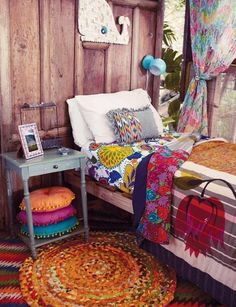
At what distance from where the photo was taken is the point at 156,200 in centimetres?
221

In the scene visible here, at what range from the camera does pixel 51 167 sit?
2469mm

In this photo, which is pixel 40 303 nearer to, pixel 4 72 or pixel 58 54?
pixel 4 72

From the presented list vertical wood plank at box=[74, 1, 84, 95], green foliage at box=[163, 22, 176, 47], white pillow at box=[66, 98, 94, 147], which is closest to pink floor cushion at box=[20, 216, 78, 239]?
white pillow at box=[66, 98, 94, 147]

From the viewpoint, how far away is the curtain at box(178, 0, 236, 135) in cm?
318

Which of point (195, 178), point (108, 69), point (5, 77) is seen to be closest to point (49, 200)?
point (5, 77)

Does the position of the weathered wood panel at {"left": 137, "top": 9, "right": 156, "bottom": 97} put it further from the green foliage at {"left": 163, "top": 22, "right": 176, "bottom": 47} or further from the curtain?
the green foliage at {"left": 163, "top": 22, "right": 176, "bottom": 47}

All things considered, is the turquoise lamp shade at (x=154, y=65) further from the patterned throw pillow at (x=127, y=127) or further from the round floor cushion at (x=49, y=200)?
the round floor cushion at (x=49, y=200)

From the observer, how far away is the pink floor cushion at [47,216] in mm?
2562

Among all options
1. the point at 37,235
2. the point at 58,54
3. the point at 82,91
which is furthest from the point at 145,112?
the point at 37,235

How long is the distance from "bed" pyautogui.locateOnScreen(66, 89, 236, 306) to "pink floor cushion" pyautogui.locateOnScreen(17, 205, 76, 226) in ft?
1.01

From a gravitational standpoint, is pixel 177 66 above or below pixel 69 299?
above

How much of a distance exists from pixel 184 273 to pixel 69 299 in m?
0.70

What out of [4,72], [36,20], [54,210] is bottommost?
[54,210]

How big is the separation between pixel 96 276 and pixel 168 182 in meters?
0.77
